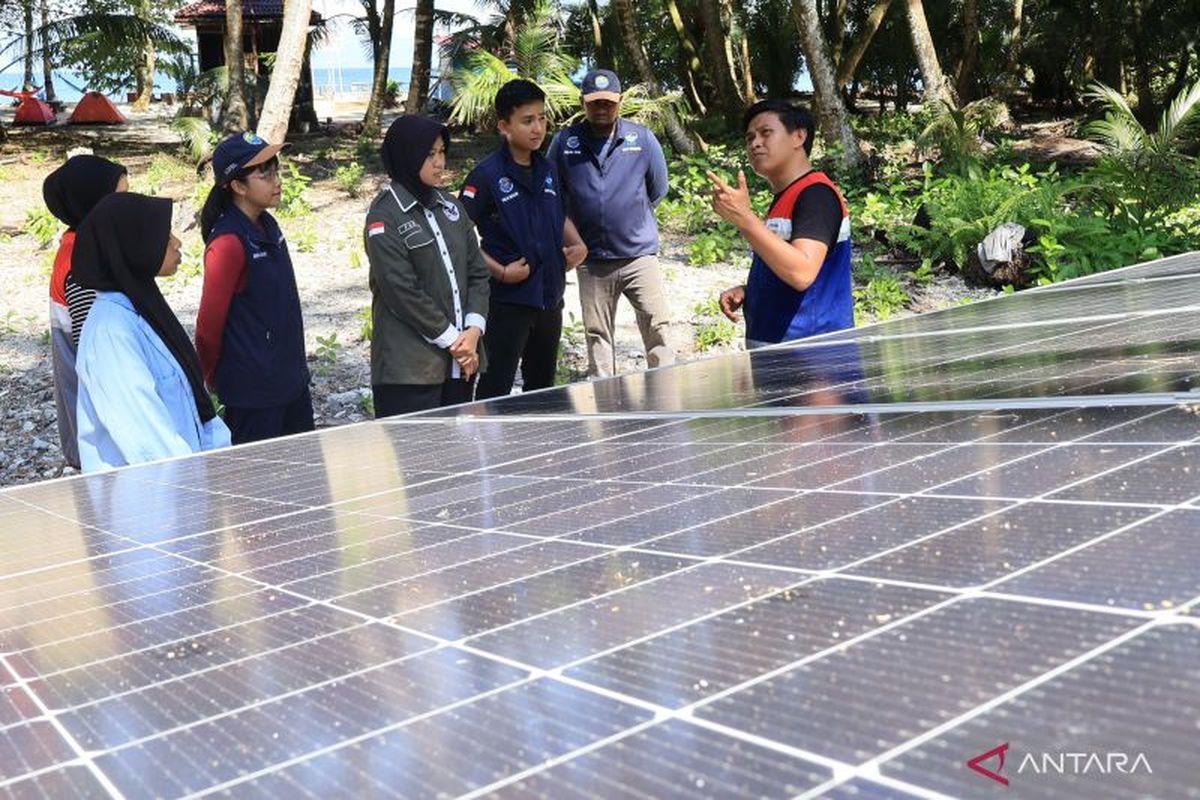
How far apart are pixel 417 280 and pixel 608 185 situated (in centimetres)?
174

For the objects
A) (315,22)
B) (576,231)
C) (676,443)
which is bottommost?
(676,443)

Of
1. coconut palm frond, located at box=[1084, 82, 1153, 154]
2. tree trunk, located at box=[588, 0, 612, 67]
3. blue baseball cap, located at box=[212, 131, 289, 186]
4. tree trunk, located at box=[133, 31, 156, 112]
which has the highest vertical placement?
tree trunk, located at box=[133, 31, 156, 112]

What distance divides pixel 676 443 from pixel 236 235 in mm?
2785

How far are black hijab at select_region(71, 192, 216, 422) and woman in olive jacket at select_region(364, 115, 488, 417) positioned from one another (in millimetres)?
1042

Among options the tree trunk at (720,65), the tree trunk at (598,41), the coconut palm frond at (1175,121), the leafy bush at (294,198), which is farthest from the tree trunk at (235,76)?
the coconut palm frond at (1175,121)

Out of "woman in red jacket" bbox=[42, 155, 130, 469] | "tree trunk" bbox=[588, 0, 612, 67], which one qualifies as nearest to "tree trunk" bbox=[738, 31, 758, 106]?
"tree trunk" bbox=[588, 0, 612, 67]

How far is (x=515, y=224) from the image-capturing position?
604cm

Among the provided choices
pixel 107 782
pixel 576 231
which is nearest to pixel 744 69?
pixel 576 231

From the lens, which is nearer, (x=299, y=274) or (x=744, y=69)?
(x=299, y=274)

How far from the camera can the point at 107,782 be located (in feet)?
3.64

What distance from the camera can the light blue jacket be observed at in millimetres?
3957

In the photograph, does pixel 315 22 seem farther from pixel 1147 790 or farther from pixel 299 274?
pixel 1147 790

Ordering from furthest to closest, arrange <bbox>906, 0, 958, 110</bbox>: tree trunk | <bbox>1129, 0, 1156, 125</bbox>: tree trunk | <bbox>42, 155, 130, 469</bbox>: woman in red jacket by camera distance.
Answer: <bbox>1129, 0, 1156, 125</bbox>: tree trunk, <bbox>906, 0, 958, 110</bbox>: tree trunk, <bbox>42, 155, 130, 469</bbox>: woman in red jacket

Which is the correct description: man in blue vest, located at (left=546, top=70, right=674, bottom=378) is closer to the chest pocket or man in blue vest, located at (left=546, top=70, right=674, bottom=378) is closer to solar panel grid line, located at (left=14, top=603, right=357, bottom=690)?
the chest pocket
